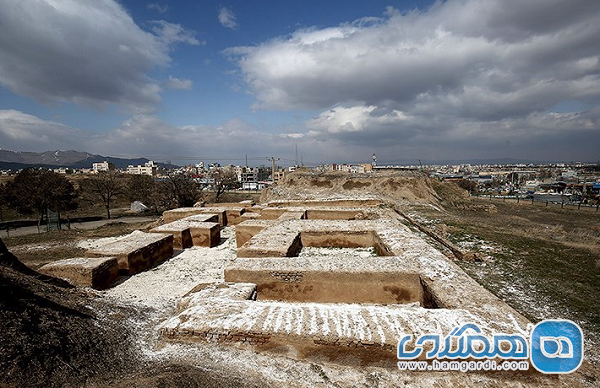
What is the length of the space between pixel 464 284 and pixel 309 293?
2.98 m

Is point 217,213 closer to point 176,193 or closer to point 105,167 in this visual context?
point 176,193

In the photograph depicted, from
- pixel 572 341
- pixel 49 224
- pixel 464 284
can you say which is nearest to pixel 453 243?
pixel 464 284

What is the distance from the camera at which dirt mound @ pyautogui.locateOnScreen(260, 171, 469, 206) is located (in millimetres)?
21438

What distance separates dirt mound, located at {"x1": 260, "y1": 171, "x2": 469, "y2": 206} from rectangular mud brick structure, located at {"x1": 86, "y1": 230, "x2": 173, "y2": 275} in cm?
1194

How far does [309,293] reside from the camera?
19.5 ft

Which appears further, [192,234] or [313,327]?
[192,234]

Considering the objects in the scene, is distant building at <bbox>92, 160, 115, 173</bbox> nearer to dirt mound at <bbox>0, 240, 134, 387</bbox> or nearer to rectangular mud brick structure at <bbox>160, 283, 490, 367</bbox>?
dirt mound at <bbox>0, 240, 134, 387</bbox>

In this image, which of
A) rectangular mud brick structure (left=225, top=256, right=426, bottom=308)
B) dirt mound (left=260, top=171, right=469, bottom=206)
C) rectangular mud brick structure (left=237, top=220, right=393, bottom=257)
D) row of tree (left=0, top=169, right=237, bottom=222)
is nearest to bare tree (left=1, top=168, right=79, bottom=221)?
row of tree (left=0, top=169, right=237, bottom=222)

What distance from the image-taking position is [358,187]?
2295cm

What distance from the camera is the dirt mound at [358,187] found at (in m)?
21.4

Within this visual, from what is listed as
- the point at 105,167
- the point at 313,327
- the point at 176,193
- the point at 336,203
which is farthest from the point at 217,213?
the point at 105,167

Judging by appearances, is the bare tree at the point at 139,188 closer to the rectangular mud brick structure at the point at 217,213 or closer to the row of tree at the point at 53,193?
the row of tree at the point at 53,193

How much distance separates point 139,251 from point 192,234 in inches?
108

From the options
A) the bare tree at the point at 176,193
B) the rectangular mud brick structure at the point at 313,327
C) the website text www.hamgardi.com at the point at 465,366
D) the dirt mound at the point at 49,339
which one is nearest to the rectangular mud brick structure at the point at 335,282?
the rectangular mud brick structure at the point at 313,327
